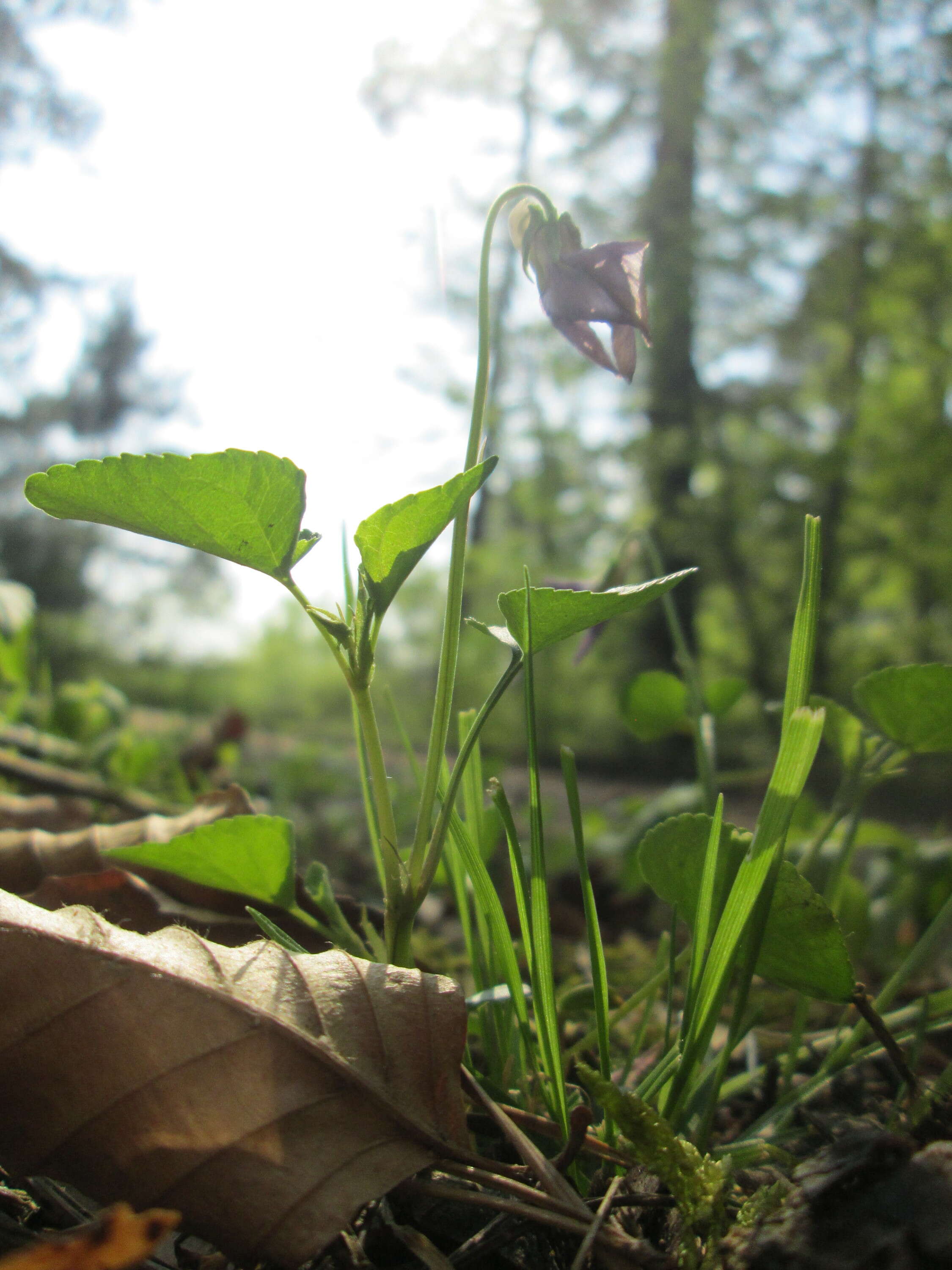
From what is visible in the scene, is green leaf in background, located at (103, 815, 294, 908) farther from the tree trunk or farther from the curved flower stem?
the tree trunk

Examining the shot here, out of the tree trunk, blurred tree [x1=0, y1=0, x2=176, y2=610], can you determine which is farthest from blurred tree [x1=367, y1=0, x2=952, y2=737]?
blurred tree [x1=0, y1=0, x2=176, y2=610]

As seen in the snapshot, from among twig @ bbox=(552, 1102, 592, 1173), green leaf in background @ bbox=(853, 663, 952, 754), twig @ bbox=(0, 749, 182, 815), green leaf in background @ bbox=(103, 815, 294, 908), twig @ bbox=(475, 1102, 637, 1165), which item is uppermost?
green leaf in background @ bbox=(853, 663, 952, 754)

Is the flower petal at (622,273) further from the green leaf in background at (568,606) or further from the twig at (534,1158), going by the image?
the twig at (534,1158)

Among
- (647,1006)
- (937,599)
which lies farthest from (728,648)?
(647,1006)

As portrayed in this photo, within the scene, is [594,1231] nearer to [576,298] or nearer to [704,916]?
[704,916]

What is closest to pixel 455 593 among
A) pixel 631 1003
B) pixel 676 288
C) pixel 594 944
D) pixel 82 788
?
pixel 594 944

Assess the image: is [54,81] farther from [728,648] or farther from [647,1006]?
[647,1006]
